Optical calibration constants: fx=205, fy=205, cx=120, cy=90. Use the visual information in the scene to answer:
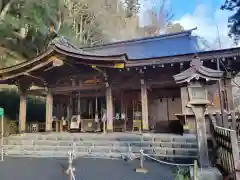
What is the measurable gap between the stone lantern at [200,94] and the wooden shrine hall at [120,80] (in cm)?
315

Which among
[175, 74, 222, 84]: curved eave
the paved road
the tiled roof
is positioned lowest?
the paved road

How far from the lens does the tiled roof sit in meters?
11.8

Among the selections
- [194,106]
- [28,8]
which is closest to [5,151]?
[194,106]

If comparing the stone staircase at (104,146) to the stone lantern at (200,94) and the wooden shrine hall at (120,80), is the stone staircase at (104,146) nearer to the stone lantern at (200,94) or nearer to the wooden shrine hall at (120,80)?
the wooden shrine hall at (120,80)

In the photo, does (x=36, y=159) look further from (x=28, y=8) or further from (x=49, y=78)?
(x=28, y=8)

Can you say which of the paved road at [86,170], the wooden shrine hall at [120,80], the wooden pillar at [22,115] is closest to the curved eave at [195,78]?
the paved road at [86,170]

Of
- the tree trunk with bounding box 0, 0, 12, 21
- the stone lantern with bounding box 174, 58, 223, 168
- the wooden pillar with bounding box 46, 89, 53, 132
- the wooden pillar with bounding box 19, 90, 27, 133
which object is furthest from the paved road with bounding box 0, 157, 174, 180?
the tree trunk with bounding box 0, 0, 12, 21

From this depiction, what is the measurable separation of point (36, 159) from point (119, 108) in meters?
6.55

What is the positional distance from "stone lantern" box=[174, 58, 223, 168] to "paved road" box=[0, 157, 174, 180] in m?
0.97

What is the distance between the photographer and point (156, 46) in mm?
13242

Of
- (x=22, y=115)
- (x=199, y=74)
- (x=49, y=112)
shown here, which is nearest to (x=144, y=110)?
(x=199, y=74)

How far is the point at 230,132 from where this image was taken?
376cm

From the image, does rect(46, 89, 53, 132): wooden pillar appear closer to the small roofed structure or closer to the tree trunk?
the small roofed structure

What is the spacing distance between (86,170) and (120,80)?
518cm
